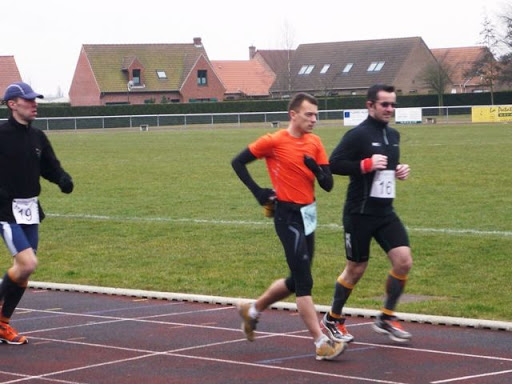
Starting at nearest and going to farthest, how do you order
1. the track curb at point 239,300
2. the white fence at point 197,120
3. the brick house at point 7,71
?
the track curb at point 239,300
the white fence at point 197,120
the brick house at point 7,71

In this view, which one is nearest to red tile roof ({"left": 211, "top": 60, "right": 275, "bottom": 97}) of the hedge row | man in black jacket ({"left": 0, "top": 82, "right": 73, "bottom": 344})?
the hedge row

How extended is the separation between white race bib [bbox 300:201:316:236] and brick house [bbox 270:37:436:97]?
84342mm

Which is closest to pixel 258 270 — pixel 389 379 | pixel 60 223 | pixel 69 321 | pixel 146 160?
pixel 69 321

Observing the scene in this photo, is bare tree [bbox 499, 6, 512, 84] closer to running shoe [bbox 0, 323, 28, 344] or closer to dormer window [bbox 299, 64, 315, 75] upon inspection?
dormer window [bbox 299, 64, 315, 75]

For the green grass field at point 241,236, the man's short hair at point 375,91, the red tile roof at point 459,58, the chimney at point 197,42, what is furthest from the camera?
the red tile roof at point 459,58

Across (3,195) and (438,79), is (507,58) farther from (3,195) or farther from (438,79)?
(3,195)

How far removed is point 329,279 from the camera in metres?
12.2

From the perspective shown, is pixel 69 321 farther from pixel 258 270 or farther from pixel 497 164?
pixel 497 164

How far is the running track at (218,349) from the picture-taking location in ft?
25.0

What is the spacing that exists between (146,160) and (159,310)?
24655mm

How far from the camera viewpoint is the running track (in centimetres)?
763

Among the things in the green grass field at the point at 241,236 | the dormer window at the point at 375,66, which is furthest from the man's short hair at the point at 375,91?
the dormer window at the point at 375,66

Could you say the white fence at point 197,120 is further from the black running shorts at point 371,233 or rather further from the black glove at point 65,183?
the black running shorts at point 371,233

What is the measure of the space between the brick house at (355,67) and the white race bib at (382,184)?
Result: 8397cm
